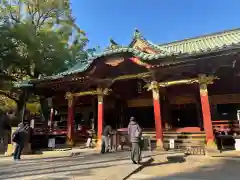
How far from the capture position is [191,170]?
7750 mm

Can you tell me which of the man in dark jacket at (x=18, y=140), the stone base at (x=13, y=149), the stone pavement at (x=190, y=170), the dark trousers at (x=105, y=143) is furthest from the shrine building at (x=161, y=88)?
the man in dark jacket at (x=18, y=140)

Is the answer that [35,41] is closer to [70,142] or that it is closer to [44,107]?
[44,107]

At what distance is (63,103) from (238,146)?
1427cm

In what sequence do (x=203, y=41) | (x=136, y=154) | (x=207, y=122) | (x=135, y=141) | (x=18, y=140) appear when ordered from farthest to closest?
(x=203, y=41) → (x=207, y=122) → (x=18, y=140) → (x=135, y=141) → (x=136, y=154)

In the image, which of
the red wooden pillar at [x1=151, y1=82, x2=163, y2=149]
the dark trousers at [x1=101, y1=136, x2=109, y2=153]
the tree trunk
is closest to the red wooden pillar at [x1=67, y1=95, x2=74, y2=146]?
the dark trousers at [x1=101, y1=136, x2=109, y2=153]

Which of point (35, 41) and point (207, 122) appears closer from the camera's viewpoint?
point (207, 122)

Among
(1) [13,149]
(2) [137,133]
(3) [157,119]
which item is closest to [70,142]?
(1) [13,149]

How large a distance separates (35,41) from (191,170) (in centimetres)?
1675

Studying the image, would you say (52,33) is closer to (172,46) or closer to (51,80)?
(51,80)

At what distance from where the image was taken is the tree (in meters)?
19.0

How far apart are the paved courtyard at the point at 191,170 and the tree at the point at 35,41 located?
15.0 meters

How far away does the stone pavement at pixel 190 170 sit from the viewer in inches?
261

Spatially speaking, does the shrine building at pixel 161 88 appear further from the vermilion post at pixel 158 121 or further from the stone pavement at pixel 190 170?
the stone pavement at pixel 190 170

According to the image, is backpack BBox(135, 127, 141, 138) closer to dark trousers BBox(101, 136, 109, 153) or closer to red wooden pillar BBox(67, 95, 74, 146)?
dark trousers BBox(101, 136, 109, 153)
